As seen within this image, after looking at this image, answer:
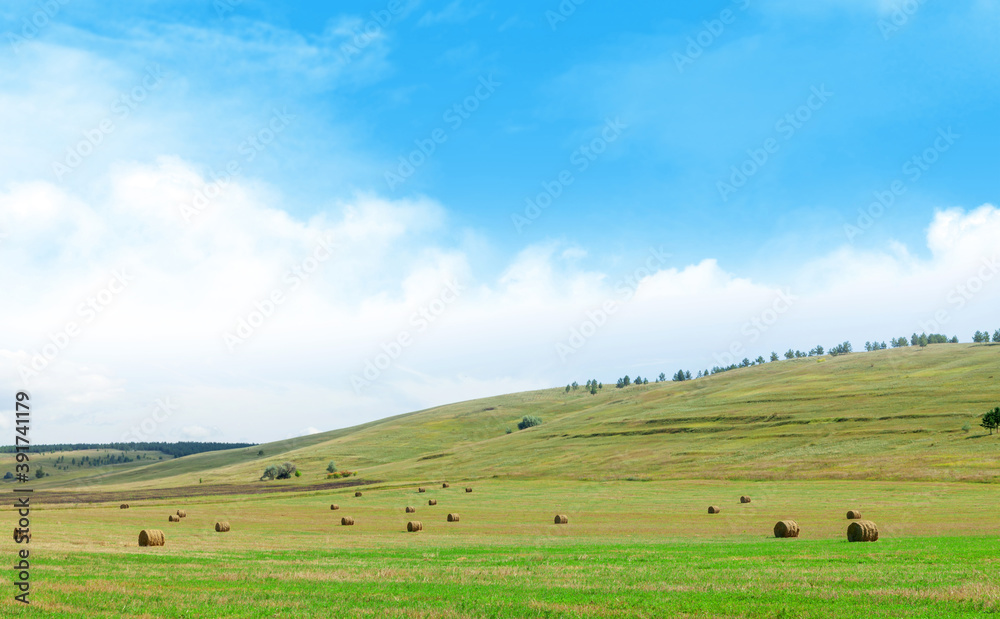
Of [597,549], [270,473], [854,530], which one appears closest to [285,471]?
[270,473]

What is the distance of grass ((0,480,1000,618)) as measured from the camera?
17.7m

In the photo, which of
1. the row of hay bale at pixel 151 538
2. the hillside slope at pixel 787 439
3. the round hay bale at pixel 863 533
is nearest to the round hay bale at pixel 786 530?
the round hay bale at pixel 863 533

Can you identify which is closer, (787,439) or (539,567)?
(539,567)

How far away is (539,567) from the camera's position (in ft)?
84.9

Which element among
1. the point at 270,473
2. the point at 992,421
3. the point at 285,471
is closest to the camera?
the point at 992,421

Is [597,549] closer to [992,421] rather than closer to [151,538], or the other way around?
[151,538]

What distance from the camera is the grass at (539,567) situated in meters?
17.7

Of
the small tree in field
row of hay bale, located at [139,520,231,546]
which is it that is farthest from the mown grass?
the small tree in field

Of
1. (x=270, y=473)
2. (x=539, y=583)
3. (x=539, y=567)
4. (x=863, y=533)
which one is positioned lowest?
(x=270, y=473)

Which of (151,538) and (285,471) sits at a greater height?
(151,538)

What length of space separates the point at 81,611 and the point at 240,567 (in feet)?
29.8

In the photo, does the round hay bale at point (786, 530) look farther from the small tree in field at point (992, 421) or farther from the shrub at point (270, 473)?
the shrub at point (270, 473)

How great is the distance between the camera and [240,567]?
25844mm

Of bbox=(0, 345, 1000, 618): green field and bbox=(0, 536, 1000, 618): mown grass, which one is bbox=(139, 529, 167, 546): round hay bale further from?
bbox=(0, 536, 1000, 618): mown grass
